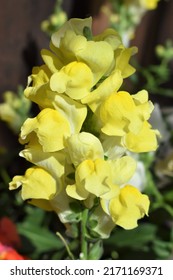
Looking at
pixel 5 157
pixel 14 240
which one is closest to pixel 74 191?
pixel 14 240

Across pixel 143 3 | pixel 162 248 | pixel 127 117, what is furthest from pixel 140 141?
pixel 143 3

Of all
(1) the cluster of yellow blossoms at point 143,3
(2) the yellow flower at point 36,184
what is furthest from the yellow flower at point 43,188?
(1) the cluster of yellow blossoms at point 143,3

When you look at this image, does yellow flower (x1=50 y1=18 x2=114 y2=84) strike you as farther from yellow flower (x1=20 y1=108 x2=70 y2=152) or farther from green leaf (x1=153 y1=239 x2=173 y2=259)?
green leaf (x1=153 y1=239 x2=173 y2=259)

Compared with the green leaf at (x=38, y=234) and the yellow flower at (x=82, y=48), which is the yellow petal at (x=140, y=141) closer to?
the yellow flower at (x=82, y=48)

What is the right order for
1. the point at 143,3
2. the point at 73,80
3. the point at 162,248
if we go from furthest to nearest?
the point at 143,3, the point at 162,248, the point at 73,80

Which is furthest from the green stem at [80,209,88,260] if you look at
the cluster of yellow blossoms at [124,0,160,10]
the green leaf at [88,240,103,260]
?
the cluster of yellow blossoms at [124,0,160,10]

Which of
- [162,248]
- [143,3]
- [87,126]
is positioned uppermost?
[87,126]

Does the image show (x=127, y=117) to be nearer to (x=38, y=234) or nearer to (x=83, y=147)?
(x=83, y=147)
